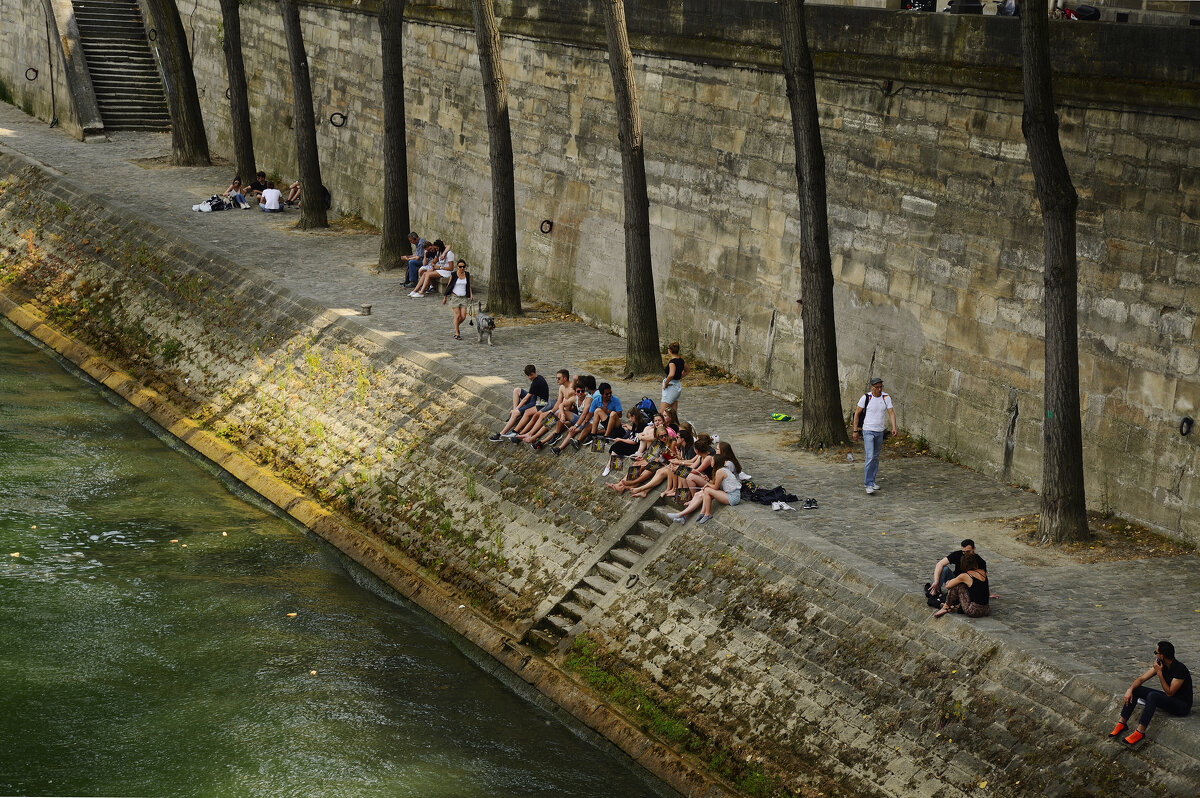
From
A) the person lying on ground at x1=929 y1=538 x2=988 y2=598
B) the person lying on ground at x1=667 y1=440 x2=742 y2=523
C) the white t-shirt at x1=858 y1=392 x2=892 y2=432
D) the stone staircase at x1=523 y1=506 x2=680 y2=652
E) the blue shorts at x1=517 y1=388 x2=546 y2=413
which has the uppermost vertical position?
the white t-shirt at x1=858 y1=392 x2=892 y2=432

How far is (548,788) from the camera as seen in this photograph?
615 inches

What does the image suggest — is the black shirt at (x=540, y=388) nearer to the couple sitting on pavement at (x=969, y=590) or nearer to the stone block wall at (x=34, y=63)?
the couple sitting on pavement at (x=969, y=590)

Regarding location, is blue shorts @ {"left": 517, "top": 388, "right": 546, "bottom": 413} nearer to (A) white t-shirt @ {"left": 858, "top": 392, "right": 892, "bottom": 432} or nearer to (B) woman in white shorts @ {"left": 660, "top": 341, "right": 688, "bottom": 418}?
(B) woman in white shorts @ {"left": 660, "top": 341, "right": 688, "bottom": 418}

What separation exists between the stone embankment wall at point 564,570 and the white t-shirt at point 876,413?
92.2 inches

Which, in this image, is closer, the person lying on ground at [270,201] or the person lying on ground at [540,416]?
the person lying on ground at [540,416]

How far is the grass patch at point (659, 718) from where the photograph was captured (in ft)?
49.8

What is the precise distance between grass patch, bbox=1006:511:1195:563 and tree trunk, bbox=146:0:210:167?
26815 mm

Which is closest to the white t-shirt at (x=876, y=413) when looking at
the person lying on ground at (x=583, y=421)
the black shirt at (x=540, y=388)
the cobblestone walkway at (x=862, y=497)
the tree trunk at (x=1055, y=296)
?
the cobblestone walkway at (x=862, y=497)

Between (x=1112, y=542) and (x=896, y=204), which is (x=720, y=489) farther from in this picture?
(x=896, y=204)

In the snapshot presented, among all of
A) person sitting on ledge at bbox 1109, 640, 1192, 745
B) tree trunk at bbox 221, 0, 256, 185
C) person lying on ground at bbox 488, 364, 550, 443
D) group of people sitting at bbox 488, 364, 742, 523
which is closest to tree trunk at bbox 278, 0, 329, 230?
tree trunk at bbox 221, 0, 256, 185

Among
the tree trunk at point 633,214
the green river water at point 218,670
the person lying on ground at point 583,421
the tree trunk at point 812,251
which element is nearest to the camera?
the green river water at point 218,670

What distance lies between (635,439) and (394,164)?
12500mm

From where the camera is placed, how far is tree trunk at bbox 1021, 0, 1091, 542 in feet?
53.9

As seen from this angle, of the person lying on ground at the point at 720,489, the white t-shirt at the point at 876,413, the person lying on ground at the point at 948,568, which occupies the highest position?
the white t-shirt at the point at 876,413
